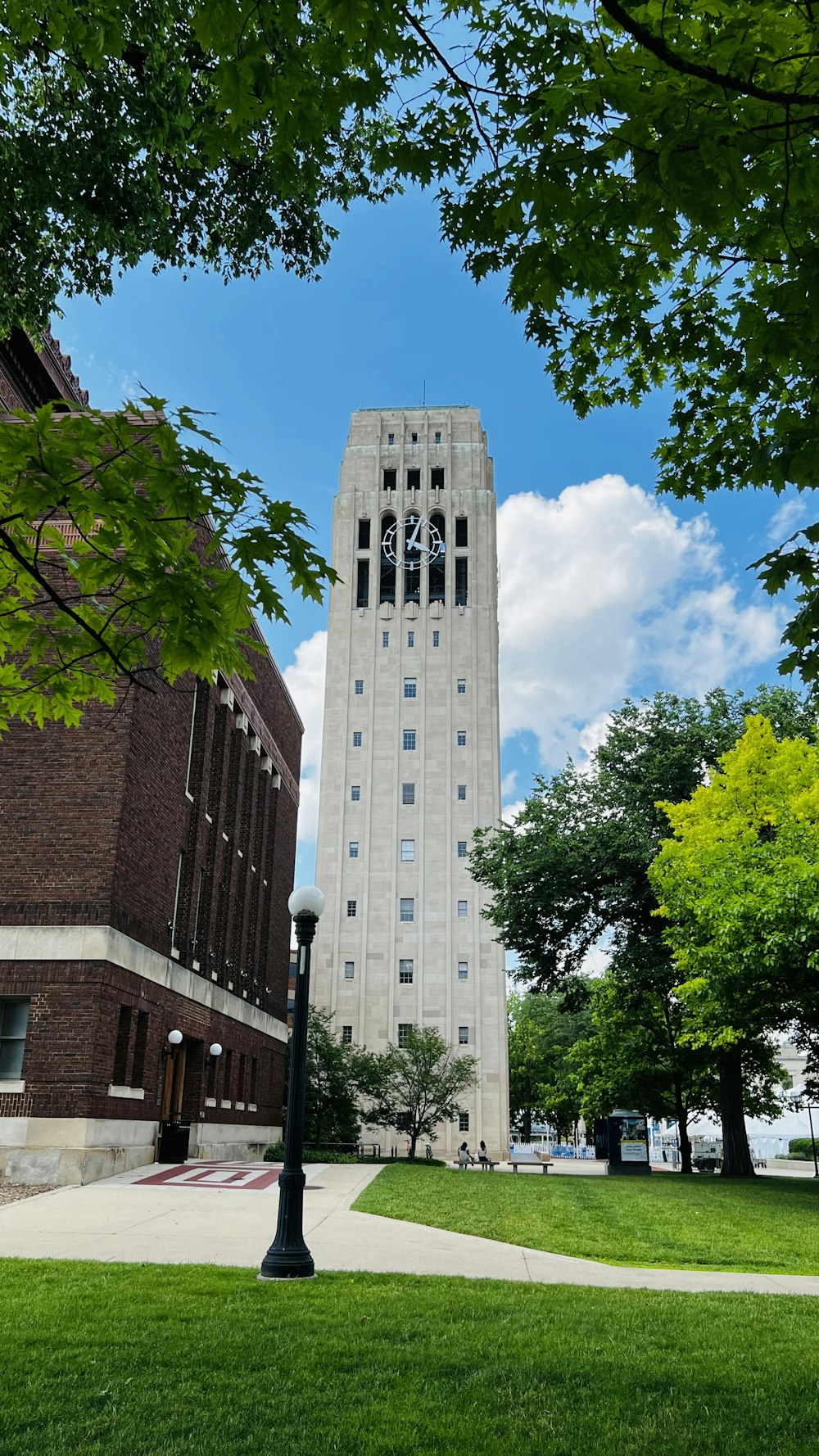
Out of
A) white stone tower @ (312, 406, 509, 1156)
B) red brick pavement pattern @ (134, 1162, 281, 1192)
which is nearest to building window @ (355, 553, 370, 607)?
white stone tower @ (312, 406, 509, 1156)

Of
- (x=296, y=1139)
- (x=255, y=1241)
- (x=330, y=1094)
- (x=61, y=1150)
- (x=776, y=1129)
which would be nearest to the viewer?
(x=296, y=1139)

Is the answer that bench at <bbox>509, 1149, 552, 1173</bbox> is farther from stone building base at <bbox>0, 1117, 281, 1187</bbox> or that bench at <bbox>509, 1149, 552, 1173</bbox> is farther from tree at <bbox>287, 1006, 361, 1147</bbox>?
stone building base at <bbox>0, 1117, 281, 1187</bbox>

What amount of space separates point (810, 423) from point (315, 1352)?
6842 mm

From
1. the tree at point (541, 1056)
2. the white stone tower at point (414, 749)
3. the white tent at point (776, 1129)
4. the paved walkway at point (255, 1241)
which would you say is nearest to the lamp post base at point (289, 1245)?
the paved walkway at point (255, 1241)

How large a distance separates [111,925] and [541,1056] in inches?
2563

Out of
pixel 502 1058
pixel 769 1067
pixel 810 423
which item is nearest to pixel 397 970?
pixel 502 1058

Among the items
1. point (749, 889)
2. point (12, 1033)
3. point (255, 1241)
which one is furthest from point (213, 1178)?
point (749, 889)

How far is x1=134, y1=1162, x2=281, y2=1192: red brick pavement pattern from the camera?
19.1m

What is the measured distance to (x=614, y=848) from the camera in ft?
109

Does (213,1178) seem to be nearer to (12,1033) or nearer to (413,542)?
(12,1033)

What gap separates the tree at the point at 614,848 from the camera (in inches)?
1319

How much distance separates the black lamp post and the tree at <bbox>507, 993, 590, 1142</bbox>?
66215mm

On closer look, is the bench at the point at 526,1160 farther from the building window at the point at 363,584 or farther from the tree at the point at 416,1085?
the building window at the point at 363,584

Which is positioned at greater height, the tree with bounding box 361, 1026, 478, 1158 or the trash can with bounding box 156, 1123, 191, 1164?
the tree with bounding box 361, 1026, 478, 1158
